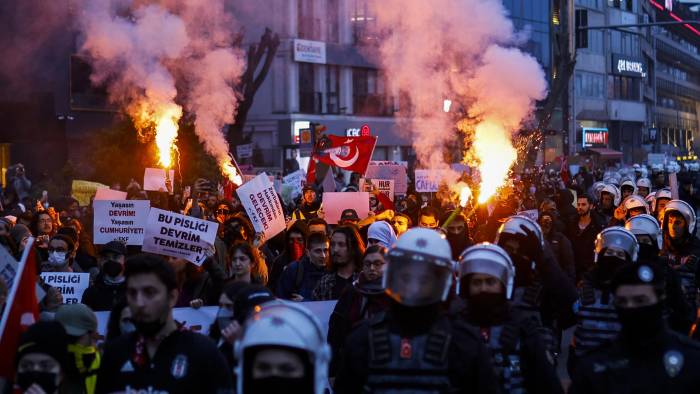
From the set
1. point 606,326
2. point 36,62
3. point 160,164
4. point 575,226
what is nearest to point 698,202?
point 160,164

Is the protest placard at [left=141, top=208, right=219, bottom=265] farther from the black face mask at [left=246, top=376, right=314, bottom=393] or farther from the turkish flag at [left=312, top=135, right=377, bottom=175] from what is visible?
the turkish flag at [left=312, top=135, right=377, bottom=175]

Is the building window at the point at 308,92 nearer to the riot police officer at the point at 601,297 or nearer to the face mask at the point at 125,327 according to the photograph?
the riot police officer at the point at 601,297

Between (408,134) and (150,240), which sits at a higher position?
(408,134)

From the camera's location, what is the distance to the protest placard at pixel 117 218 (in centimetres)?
1080

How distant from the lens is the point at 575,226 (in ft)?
40.7

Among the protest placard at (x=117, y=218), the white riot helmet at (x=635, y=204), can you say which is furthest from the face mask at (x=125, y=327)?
the white riot helmet at (x=635, y=204)

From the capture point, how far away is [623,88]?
7900cm

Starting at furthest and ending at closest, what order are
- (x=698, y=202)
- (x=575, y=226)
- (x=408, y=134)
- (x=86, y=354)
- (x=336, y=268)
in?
(x=408, y=134) < (x=698, y=202) < (x=575, y=226) < (x=336, y=268) < (x=86, y=354)

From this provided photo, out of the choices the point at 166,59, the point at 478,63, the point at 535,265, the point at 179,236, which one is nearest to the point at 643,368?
the point at 535,265

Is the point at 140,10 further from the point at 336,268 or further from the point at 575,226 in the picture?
the point at 336,268

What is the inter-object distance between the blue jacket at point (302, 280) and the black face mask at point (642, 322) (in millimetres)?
3834

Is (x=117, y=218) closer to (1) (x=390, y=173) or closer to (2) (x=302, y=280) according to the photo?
(2) (x=302, y=280)

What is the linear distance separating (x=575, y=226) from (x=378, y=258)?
6.42m

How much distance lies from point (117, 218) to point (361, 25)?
35.7 meters
